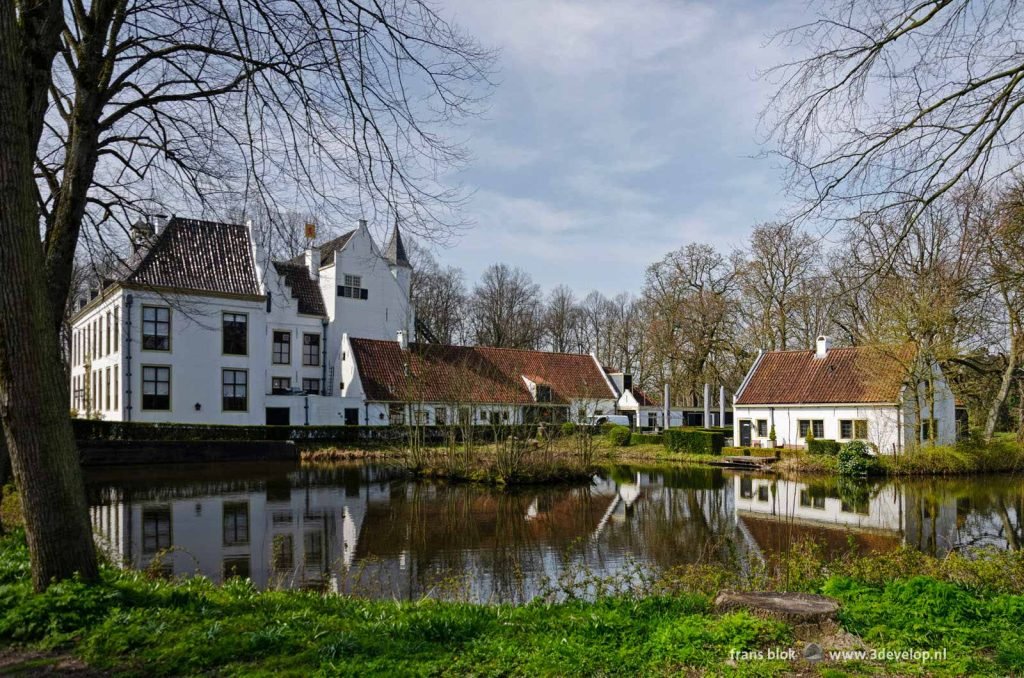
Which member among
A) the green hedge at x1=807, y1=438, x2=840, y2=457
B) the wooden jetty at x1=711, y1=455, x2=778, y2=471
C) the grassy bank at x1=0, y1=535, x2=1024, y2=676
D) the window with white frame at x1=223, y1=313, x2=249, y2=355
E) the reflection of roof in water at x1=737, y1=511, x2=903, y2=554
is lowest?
the wooden jetty at x1=711, y1=455, x2=778, y2=471

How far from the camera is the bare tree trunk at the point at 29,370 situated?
508cm

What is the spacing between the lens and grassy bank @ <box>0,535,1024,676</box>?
4.20m

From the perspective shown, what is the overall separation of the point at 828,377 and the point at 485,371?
1742 cm

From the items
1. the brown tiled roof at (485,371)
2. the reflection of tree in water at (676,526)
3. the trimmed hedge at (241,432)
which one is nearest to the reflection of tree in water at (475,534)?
the reflection of tree in water at (676,526)

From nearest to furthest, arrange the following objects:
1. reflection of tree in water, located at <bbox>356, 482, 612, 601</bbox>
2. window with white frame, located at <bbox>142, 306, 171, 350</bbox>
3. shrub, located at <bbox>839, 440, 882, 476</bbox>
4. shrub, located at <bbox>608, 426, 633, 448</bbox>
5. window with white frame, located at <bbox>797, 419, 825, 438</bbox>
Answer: reflection of tree in water, located at <bbox>356, 482, 612, 601</bbox>, shrub, located at <bbox>839, 440, 882, 476</bbox>, window with white frame, located at <bbox>797, 419, 825, 438</bbox>, window with white frame, located at <bbox>142, 306, 171, 350</bbox>, shrub, located at <bbox>608, 426, 633, 448</bbox>

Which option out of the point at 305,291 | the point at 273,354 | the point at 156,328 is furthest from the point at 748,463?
the point at 156,328

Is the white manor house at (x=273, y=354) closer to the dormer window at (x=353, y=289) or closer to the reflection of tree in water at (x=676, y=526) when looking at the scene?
the dormer window at (x=353, y=289)

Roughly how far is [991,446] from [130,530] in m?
27.3

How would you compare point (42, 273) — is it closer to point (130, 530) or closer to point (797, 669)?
point (797, 669)

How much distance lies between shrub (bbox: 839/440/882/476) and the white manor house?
31.4 feet

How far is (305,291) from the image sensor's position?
40.0 metres

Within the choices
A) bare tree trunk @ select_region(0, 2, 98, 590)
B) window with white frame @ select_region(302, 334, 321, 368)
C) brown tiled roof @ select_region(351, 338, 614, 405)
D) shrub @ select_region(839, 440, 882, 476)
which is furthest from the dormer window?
bare tree trunk @ select_region(0, 2, 98, 590)

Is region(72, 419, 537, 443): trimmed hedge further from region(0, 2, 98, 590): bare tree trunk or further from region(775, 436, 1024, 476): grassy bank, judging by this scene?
region(0, 2, 98, 590): bare tree trunk

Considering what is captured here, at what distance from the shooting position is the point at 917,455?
25.0 m
